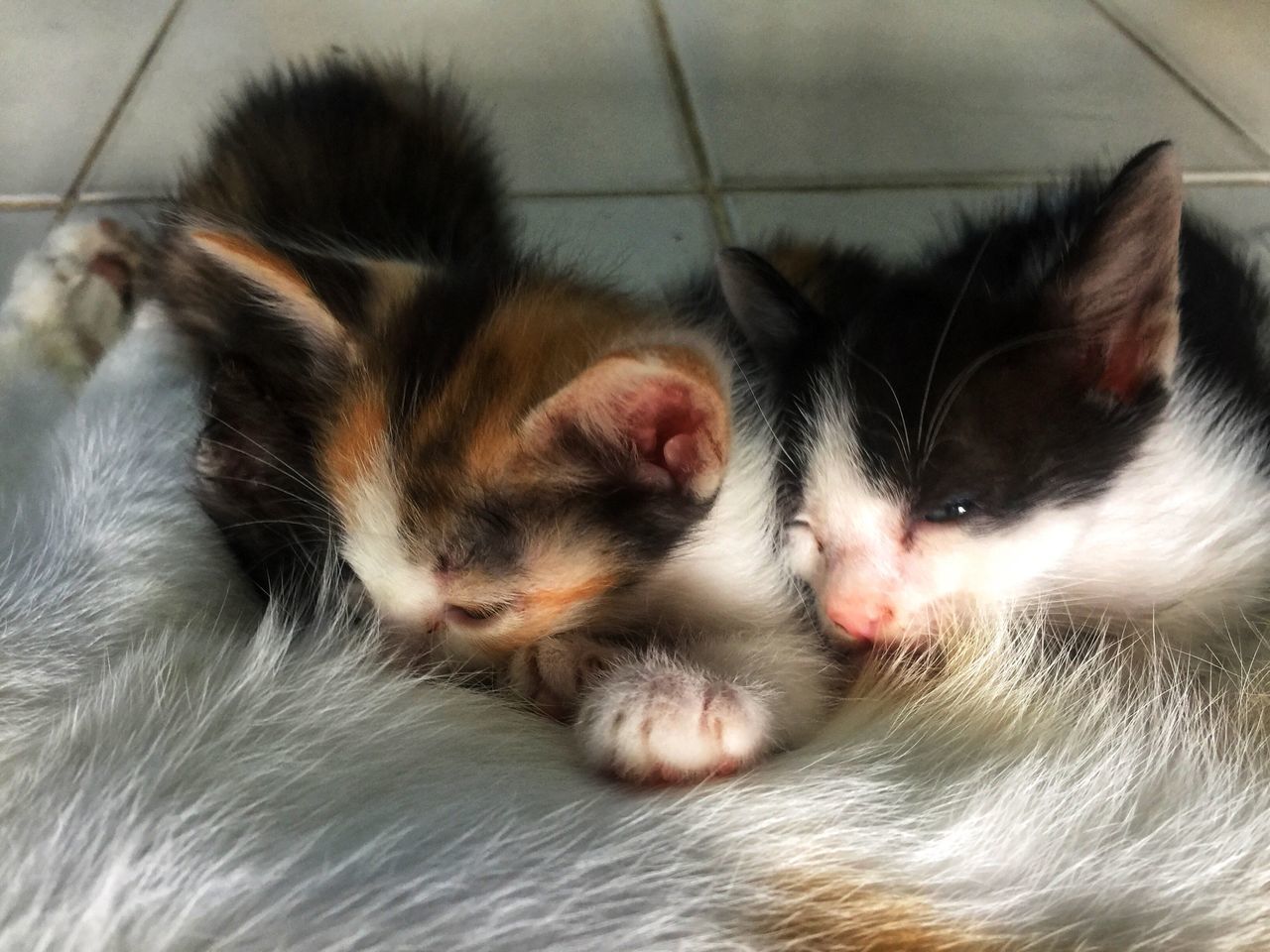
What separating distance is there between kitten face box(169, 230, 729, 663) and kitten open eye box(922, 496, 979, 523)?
176 millimetres

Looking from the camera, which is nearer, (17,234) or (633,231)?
(17,234)

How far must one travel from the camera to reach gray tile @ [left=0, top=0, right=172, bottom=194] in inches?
49.1

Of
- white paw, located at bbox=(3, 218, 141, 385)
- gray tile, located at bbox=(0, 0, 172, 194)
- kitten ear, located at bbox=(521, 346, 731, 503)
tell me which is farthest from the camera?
gray tile, located at bbox=(0, 0, 172, 194)

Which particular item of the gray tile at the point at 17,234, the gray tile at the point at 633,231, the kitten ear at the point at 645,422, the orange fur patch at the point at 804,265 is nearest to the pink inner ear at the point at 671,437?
the kitten ear at the point at 645,422

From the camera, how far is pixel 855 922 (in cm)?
49

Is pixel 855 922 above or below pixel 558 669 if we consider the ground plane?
above

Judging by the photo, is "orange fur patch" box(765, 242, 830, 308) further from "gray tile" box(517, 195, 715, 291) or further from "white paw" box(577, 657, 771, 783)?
"white paw" box(577, 657, 771, 783)

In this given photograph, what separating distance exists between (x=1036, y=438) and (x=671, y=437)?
0.90 feet

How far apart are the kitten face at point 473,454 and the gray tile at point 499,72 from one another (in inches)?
24.0

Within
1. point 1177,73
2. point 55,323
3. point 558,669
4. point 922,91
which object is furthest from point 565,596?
point 1177,73

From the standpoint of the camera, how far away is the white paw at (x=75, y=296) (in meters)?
0.92

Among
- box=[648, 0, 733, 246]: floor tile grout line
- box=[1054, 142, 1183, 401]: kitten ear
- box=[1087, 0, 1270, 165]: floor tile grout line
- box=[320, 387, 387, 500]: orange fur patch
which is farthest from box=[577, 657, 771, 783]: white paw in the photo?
box=[1087, 0, 1270, 165]: floor tile grout line

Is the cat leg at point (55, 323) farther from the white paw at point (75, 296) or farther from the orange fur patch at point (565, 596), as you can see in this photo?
the orange fur patch at point (565, 596)

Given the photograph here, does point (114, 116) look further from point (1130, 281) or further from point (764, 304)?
point (1130, 281)
